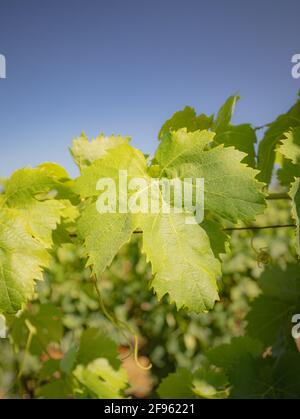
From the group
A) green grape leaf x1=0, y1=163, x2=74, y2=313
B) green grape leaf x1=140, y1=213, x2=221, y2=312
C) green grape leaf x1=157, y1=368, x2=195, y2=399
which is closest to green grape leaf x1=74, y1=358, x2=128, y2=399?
green grape leaf x1=157, y1=368, x2=195, y2=399

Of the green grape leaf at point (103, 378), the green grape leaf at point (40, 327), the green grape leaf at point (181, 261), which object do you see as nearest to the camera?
the green grape leaf at point (181, 261)

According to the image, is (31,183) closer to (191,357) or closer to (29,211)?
(29,211)

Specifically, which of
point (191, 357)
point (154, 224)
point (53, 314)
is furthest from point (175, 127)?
point (191, 357)

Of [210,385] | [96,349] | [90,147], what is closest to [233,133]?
[90,147]

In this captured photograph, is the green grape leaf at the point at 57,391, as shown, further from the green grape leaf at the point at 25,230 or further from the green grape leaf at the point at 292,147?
the green grape leaf at the point at 292,147

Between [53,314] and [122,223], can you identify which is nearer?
[122,223]

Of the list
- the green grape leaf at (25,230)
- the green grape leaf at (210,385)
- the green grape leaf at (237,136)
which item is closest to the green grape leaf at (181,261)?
the green grape leaf at (25,230)

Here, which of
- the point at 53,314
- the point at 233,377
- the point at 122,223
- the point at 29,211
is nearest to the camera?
the point at 122,223
